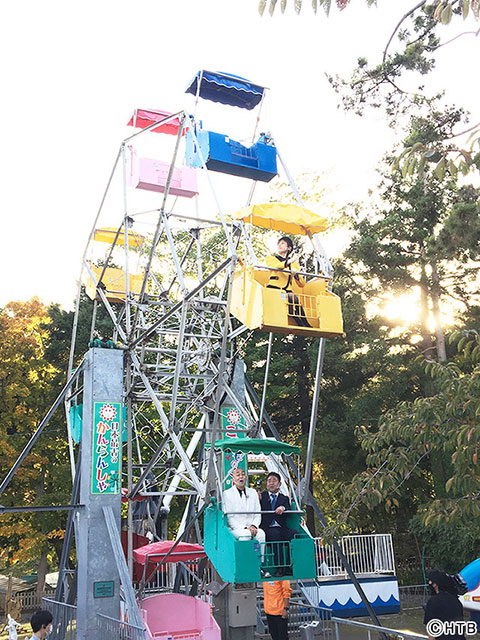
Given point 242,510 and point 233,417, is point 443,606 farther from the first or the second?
point 233,417

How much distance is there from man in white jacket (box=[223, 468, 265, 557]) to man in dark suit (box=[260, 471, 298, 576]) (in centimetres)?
19

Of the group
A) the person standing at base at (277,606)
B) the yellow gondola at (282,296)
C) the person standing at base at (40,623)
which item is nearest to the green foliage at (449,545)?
the person standing at base at (277,606)

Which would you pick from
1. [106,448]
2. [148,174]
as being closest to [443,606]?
[106,448]

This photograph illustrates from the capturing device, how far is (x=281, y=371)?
24.0m

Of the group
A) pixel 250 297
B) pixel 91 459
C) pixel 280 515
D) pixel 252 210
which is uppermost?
pixel 252 210

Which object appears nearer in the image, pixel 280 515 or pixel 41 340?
pixel 280 515

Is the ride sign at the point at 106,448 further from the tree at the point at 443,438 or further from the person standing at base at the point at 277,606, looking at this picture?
the tree at the point at 443,438

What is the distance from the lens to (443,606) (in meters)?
5.11

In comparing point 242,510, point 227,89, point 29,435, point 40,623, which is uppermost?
point 227,89

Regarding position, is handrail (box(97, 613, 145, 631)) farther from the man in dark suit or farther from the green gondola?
the man in dark suit

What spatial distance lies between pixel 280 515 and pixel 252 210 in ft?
13.5

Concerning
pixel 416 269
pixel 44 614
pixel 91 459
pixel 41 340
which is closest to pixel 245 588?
pixel 91 459

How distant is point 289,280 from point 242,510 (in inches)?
121

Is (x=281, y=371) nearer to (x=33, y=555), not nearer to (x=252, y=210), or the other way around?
(x=33, y=555)
